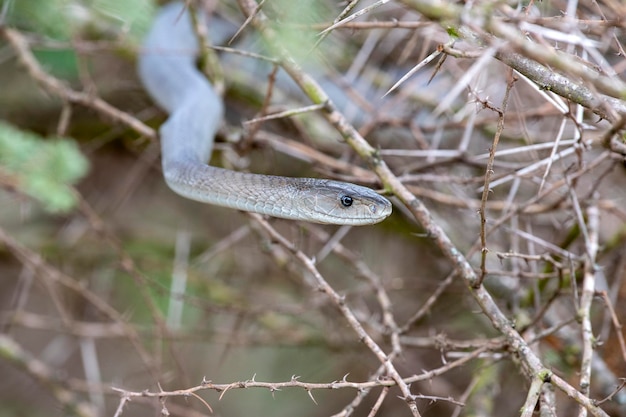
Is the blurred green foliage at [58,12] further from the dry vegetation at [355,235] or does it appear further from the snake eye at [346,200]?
the snake eye at [346,200]

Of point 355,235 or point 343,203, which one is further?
point 355,235

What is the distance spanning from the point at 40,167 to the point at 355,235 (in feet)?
8.06

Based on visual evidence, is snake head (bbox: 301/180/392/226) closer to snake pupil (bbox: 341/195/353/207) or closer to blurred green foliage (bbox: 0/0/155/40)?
snake pupil (bbox: 341/195/353/207)

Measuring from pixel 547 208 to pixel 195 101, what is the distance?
1808mm

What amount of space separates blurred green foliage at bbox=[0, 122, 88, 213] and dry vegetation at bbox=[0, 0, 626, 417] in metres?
0.46

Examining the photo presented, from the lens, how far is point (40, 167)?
2.68 metres

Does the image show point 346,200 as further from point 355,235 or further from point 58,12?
point 355,235

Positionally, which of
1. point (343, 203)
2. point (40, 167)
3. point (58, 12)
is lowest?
point (40, 167)

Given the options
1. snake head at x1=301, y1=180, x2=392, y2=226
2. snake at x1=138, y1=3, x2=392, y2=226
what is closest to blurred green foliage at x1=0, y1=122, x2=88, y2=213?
snake at x1=138, y1=3, x2=392, y2=226

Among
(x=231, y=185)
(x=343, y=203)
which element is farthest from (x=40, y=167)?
(x=343, y=203)

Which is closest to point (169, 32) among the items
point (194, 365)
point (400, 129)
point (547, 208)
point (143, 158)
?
point (143, 158)

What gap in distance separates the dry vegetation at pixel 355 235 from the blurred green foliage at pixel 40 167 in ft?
1.50

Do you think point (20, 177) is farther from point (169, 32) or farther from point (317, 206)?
point (169, 32)

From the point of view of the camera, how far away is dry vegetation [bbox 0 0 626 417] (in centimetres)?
225
